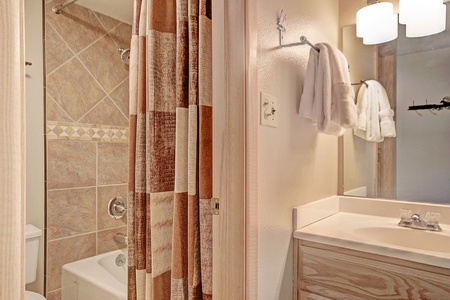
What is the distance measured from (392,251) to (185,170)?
0.76m

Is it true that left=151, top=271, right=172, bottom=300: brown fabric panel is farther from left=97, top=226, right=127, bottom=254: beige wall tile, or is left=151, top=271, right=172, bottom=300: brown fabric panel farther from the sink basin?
left=97, top=226, right=127, bottom=254: beige wall tile

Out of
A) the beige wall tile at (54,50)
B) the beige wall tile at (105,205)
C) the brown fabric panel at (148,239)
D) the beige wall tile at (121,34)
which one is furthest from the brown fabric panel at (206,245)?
the beige wall tile at (121,34)

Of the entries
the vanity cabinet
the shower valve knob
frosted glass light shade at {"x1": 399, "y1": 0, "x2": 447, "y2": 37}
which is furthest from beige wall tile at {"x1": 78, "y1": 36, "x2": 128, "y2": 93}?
frosted glass light shade at {"x1": 399, "y1": 0, "x2": 447, "y2": 37}

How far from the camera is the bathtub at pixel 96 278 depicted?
1492mm

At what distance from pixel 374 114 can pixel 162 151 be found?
1164 millimetres

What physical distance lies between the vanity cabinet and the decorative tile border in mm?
1596

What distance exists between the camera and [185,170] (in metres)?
1.00

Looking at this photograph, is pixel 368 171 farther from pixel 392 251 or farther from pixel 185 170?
pixel 185 170

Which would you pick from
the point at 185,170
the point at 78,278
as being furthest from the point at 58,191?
the point at 185,170

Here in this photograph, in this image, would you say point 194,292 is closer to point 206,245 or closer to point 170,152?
point 206,245

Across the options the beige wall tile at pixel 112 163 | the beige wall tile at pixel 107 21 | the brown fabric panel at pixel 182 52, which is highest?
the beige wall tile at pixel 107 21

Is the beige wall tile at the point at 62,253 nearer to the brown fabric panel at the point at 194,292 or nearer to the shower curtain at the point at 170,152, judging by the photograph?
the shower curtain at the point at 170,152

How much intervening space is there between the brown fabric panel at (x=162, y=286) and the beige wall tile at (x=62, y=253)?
46.9 inches

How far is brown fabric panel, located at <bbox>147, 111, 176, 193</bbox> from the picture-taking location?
104cm
